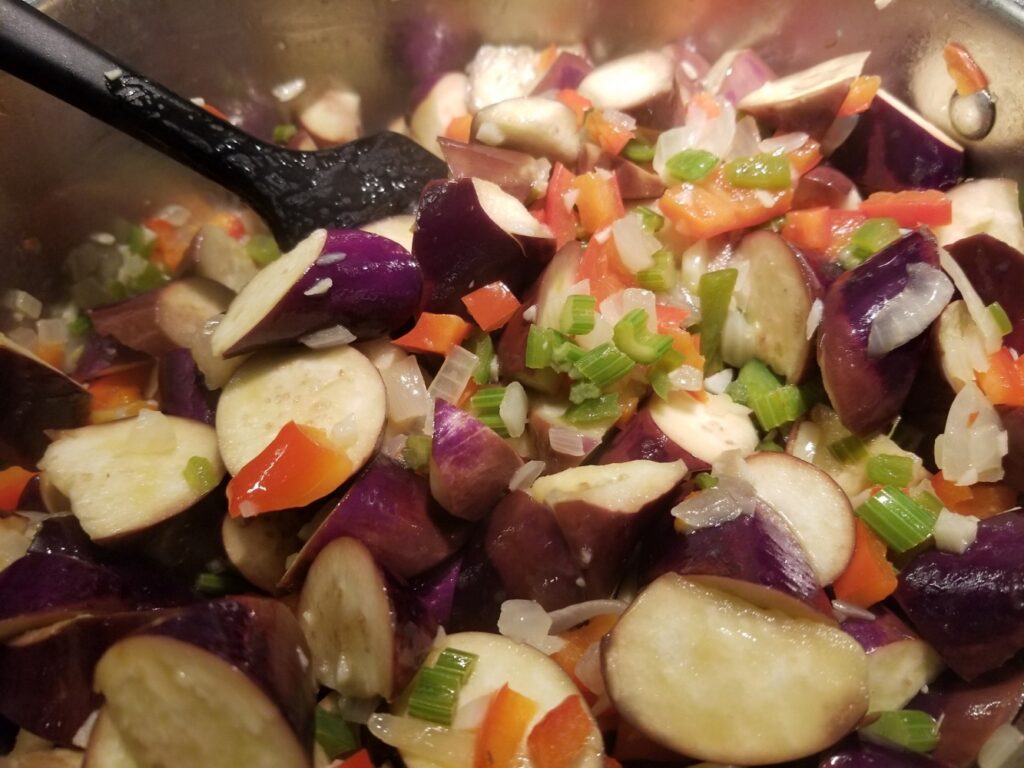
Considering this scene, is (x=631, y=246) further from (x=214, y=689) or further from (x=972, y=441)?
(x=214, y=689)

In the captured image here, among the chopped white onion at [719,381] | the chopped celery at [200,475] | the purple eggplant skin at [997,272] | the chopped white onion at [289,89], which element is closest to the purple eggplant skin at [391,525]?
the chopped celery at [200,475]

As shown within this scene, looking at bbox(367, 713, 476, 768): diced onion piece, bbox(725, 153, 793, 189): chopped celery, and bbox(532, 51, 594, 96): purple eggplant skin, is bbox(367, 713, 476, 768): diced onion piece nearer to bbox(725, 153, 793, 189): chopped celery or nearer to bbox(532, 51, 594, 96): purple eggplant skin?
bbox(725, 153, 793, 189): chopped celery

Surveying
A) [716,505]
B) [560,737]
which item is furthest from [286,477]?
[716,505]

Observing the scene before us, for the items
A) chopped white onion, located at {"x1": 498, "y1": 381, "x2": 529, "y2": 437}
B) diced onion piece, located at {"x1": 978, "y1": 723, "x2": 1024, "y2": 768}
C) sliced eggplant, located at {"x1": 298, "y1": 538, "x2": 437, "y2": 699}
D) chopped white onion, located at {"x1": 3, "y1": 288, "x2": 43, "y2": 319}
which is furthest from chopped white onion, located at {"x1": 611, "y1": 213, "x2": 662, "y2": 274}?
chopped white onion, located at {"x1": 3, "y1": 288, "x2": 43, "y2": 319}

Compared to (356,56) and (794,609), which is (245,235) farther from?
(794,609)

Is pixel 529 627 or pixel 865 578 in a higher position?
pixel 865 578

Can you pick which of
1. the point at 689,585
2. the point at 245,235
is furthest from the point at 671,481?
the point at 245,235
